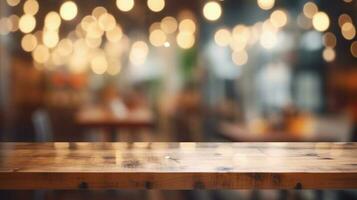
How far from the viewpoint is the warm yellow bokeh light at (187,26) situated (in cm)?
828

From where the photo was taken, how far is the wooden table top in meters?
1.54

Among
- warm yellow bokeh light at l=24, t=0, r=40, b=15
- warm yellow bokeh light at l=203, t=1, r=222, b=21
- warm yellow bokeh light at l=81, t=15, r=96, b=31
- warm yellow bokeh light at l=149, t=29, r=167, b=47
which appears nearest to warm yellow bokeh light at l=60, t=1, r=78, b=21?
warm yellow bokeh light at l=203, t=1, r=222, b=21

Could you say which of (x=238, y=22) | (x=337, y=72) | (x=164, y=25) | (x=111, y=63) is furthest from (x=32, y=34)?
(x=337, y=72)

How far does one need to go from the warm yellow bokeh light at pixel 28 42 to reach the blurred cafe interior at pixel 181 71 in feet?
0.10

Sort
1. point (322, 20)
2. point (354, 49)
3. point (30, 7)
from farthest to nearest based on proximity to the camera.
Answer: point (354, 49) → point (30, 7) → point (322, 20)

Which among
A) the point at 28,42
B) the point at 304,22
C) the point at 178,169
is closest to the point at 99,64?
the point at 28,42

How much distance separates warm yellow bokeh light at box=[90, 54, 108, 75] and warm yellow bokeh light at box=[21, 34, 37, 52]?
250 cm

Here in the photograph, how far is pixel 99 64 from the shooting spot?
1066 centimetres

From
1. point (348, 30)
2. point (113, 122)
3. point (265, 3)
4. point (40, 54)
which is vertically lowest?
point (113, 122)

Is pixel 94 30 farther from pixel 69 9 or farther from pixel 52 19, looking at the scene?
pixel 69 9

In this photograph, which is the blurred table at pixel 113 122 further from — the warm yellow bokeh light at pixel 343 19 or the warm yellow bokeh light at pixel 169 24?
the warm yellow bokeh light at pixel 169 24

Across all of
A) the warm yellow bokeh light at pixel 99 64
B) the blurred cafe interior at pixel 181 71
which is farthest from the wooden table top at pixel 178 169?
the warm yellow bokeh light at pixel 99 64

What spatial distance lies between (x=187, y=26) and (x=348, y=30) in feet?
9.60

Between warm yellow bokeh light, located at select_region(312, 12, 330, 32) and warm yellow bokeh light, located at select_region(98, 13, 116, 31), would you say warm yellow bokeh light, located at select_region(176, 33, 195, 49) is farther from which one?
warm yellow bokeh light, located at select_region(312, 12, 330, 32)
